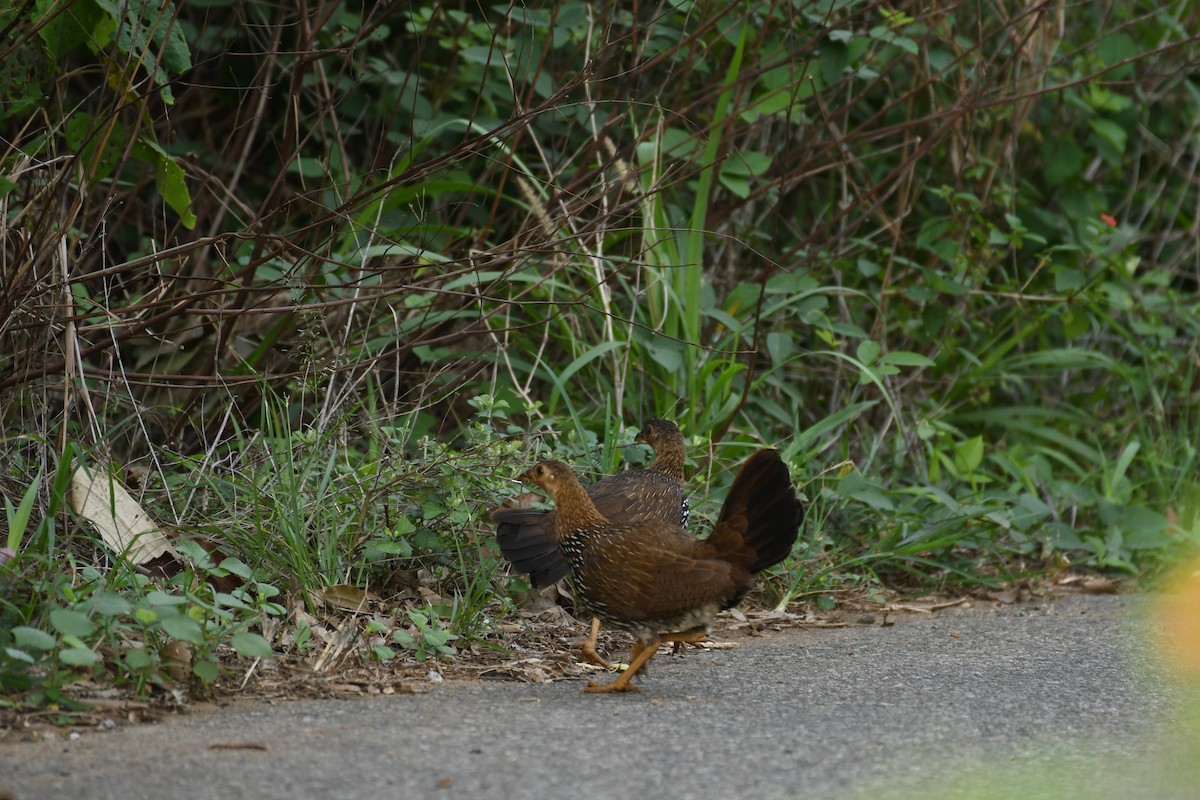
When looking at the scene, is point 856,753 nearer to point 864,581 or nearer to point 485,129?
point 864,581

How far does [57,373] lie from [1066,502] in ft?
14.7

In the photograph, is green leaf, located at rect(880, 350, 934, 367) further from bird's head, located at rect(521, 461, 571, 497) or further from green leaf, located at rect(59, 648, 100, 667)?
green leaf, located at rect(59, 648, 100, 667)

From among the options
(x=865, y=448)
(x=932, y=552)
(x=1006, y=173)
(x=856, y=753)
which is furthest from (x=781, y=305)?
(x=856, y=753)

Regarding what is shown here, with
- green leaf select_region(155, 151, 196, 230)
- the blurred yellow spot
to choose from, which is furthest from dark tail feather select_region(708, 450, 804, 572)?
green leaf select_region(155, 151, 196, 230)

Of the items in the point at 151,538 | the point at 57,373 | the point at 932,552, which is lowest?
the point at 932,552

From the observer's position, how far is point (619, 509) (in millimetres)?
4449

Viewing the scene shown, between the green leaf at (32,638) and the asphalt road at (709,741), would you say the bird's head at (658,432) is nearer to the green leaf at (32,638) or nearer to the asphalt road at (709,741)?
the asphalt road at (709,741)

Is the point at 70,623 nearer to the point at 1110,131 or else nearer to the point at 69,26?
the point at 69,26

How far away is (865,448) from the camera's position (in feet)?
20.8

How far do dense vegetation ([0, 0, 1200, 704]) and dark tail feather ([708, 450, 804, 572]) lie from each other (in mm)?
910

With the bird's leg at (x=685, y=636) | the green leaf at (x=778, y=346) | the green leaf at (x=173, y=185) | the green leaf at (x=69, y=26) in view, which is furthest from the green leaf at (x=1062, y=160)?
the green leaf at (x=69, y=26)

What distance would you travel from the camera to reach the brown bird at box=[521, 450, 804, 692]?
3.79 meters

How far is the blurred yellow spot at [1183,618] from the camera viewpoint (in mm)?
4184

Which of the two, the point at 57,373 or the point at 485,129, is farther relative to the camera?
the point at 485,129
